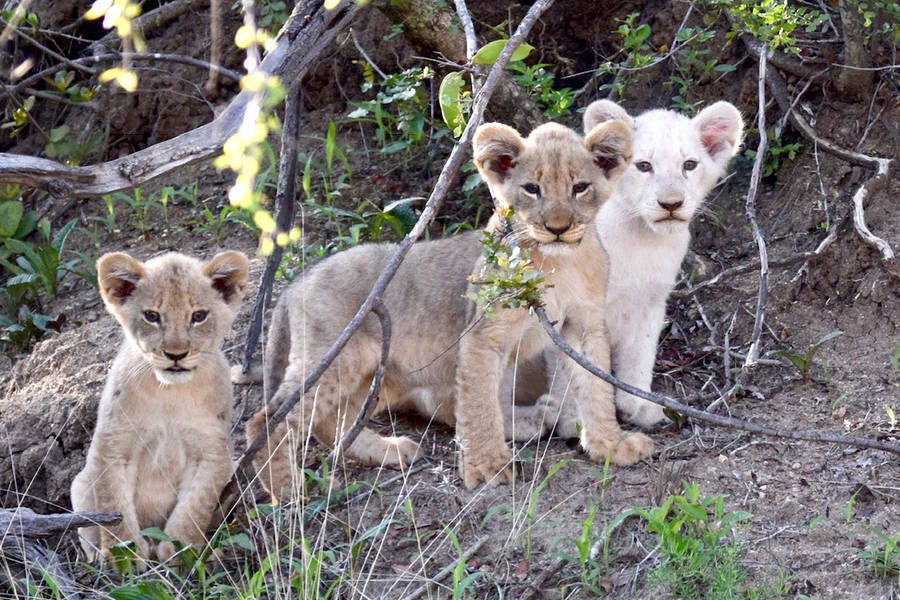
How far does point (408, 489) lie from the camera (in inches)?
192

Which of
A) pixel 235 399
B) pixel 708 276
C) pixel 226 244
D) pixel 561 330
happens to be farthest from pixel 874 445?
pixel 226 244

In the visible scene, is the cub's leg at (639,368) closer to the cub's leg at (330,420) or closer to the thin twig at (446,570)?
the cub's leg at (330,420)

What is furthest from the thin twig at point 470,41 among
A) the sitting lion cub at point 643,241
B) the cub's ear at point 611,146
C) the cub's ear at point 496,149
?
the sitting lion cub at point 643,241

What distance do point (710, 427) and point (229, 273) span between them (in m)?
2.35

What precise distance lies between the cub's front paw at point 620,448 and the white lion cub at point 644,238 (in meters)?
0.48

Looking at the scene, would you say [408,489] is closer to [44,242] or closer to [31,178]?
[31,178]

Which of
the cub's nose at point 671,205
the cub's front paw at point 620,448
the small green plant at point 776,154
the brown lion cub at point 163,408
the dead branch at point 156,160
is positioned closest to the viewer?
the dead branch at point 156,160

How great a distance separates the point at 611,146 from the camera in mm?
4656

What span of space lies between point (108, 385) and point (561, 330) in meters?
2.00

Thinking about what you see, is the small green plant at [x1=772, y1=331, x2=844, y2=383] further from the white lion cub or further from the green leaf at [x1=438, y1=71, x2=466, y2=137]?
the green leaf at [x1=438, y1=71, x2=466, y2=137]

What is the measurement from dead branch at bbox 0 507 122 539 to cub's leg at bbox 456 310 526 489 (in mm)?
1463

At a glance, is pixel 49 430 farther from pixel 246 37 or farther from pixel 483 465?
pixel 246 37

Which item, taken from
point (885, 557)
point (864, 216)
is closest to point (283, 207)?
point (864, 216)

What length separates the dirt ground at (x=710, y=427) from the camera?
4184mm
